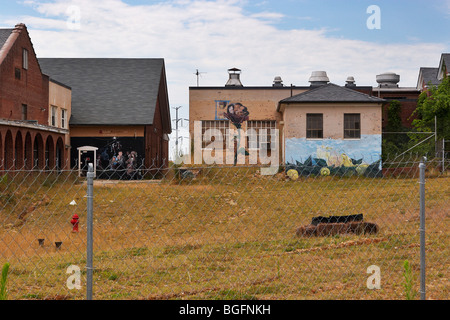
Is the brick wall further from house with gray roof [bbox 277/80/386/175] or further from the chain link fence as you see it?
house with gray roof [bbox 277/80/386/175]

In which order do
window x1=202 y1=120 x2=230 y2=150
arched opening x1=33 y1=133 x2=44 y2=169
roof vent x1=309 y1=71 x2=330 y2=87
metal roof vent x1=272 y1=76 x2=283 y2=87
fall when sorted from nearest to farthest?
arched opening x1=33 y1=133 x2=44 y2=169 → window x1=202 y1=120 x2=230 y2=150 → metal roof vent x1=272 y1=76 x2=283 y2=87 → roof vent x1=309 y1=71 x2=330 y2=87

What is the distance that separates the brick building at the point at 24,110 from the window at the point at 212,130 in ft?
36.4

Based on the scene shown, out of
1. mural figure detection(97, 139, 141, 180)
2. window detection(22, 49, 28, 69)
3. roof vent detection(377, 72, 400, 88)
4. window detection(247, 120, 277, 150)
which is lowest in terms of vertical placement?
mural figure detection(97, 139, 141, 180)

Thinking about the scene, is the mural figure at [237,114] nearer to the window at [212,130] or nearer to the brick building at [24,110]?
the window at [212,130]

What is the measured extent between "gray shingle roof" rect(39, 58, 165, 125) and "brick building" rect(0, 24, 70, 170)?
3.17 meters

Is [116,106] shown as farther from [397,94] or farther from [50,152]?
[397,94]

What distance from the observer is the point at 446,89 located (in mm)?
40062

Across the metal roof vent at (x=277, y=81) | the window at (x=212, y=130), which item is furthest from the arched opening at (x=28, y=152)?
the metal roof vent at (x=277, y=81)

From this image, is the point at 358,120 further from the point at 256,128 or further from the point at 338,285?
the point at 338,285

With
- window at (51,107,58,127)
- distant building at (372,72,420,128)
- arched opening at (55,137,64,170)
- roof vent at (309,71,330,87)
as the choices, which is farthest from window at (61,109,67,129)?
distant building at (372,72,420,128)

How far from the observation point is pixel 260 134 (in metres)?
42.7

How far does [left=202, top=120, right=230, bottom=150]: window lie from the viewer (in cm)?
4216

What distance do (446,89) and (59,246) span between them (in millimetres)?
34023
